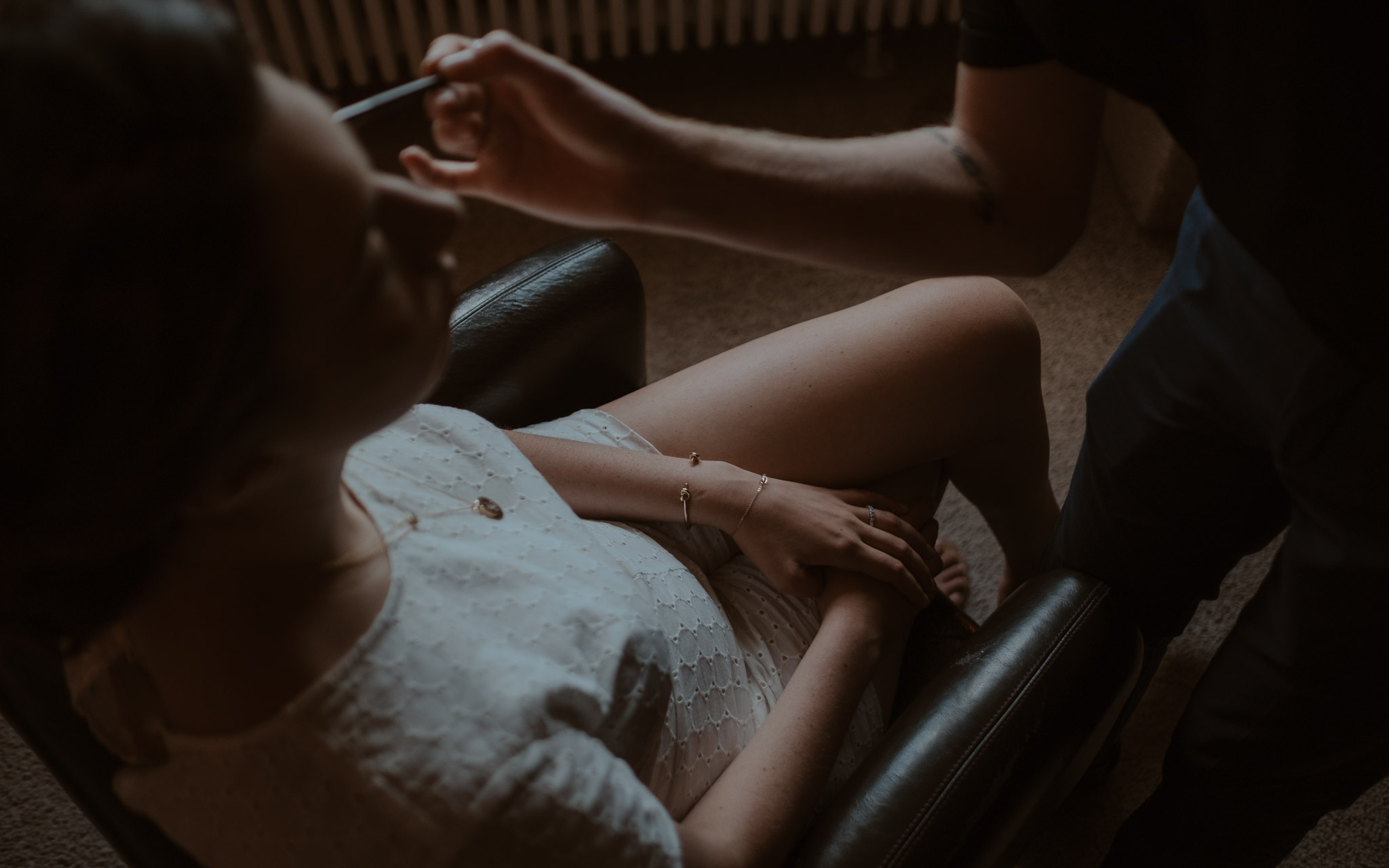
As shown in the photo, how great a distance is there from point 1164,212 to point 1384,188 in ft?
5.04

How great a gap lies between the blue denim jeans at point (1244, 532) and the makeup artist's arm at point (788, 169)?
6.0 inches

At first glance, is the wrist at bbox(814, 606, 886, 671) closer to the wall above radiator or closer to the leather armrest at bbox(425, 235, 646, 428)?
the leather armrest at bbox(425, 235, 646, 428)

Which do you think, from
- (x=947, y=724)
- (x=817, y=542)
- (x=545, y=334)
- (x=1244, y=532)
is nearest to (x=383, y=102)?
(x=545, y=334)

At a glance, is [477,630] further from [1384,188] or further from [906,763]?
[1384,188]

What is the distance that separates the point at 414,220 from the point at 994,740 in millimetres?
586

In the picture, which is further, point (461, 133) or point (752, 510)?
point (752, 510)

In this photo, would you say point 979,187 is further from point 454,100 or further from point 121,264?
A: point 121,264

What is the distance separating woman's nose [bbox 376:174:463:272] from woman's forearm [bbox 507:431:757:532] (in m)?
0.38

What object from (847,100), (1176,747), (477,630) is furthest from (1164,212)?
(477,630)

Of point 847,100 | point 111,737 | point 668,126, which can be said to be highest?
point 668,126

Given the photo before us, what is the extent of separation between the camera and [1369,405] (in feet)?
2.17

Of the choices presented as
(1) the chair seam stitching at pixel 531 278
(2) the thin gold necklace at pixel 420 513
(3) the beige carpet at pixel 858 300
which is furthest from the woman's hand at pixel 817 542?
(3) the beige carpet at pixel 858 300

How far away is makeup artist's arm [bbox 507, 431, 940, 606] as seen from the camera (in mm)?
888

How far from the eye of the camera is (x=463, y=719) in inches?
23.2
